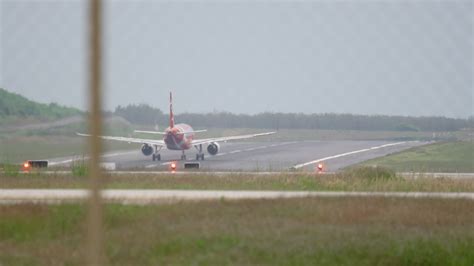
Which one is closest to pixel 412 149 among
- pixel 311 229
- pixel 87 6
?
pixel 311 229

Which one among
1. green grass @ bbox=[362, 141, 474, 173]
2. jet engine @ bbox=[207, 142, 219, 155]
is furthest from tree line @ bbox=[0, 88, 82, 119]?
jet engine @ bbox=[207, 142, 219, 155]

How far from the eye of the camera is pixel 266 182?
934 inches

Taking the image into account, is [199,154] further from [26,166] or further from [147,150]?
[26,166]

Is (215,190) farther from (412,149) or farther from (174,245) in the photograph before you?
(412,149)

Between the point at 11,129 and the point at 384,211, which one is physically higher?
the point at 11,129

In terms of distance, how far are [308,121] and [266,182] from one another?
12031mm

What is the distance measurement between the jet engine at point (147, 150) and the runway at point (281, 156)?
0.24 metres

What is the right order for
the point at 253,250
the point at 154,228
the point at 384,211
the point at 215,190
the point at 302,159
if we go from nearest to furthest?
the point at 253,250, the point at 154,228, the point at 384,211, the point at 215,190, the point at 302,159

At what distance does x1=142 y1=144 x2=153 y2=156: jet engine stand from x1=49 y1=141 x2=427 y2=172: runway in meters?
0.24

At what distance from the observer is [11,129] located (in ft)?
59.5

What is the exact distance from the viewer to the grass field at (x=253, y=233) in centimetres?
1075

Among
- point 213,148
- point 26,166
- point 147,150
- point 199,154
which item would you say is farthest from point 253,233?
point 213,148

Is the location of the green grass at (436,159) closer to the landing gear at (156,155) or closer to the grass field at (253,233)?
the landing gear at (156,155)

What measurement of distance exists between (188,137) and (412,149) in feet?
34.1
